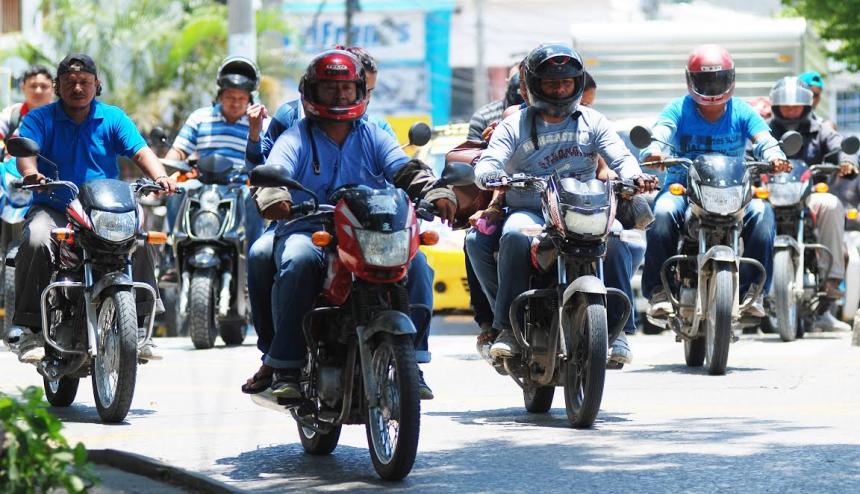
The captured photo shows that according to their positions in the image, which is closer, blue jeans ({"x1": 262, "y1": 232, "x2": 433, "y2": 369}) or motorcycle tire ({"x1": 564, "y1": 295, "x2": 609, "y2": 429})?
blue jeans ({"x1": 262, "y1": 232, "x2": 433, "y2": 369})

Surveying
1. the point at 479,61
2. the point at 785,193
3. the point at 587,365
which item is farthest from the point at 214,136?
the point at 479,61

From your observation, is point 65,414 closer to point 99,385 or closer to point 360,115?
point 99,385

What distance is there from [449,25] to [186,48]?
3293 cm

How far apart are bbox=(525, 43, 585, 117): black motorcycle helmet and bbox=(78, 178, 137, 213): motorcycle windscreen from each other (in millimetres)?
2158

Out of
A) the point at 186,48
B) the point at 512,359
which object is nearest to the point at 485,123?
the point at 512,359

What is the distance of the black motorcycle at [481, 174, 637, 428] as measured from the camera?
28.2ft

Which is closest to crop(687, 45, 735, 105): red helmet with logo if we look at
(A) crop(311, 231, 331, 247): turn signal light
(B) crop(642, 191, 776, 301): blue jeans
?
(B) crop(642, 191, 776, 301): blue jeans

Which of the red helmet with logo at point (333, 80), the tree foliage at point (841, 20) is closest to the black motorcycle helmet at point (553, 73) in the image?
the red helmet with logo at point (333, 80)

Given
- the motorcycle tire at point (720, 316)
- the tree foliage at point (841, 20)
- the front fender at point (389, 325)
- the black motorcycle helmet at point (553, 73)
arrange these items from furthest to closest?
1. the tree foliage at point (841, 20)
2. the motorcycle tire at point (720, 316)
3. the black motorcycle helmet at point (553, 73)
4. the front fender at point (389, 325)

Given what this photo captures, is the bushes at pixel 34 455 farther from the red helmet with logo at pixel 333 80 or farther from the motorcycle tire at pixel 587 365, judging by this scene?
the motorcycle tire at pixel 587 365

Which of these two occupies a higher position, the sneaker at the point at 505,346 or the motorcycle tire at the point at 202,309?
the sneaker at the point at 505,346

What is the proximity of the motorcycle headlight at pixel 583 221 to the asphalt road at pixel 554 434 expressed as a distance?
38.0 inches

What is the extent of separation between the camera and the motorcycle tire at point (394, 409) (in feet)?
22.4

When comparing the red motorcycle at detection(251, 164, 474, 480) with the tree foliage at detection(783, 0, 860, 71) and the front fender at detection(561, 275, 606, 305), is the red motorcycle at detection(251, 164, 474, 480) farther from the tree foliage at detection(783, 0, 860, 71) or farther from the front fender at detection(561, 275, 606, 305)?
the tree foliage at detection(783, 0, 860, 71)
